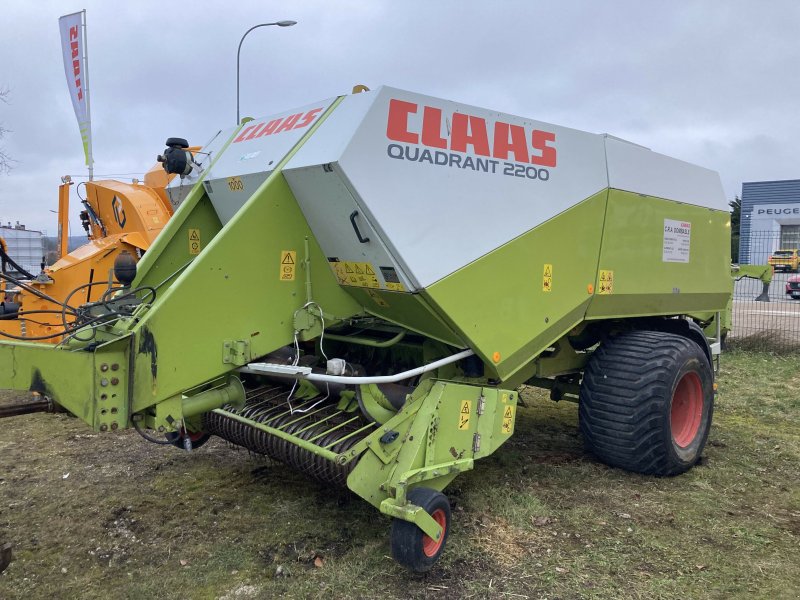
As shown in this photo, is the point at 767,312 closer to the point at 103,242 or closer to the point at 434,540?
the point at 103,242

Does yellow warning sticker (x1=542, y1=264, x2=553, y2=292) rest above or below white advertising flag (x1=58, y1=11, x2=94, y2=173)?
below

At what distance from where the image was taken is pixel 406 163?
3.20 m

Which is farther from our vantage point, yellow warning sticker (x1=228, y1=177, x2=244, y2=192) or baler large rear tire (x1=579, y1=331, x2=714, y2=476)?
baler large rear tire (x1=579, y1=331, x2=714, y2=476)

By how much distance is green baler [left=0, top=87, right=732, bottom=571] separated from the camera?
3.05 meters

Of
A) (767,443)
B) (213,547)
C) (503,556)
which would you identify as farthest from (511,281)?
(767,443)

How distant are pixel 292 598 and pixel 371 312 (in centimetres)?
155

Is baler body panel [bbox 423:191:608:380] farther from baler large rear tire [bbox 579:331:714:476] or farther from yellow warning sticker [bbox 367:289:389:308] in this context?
baler large rear tire [bbox 579:331:714:476]

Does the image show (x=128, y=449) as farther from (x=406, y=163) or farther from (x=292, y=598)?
(x=406, y=163)

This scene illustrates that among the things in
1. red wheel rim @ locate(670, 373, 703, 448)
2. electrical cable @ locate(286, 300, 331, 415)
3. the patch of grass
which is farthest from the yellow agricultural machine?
red wheel rim @ locate(670, 373, 703, 448)

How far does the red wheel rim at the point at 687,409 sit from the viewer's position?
190 inches

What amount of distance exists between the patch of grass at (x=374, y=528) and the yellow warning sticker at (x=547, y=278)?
1.38 m

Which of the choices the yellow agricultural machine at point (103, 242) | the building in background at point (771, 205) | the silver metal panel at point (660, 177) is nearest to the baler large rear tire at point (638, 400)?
the silver metal panel at point (660, 177)

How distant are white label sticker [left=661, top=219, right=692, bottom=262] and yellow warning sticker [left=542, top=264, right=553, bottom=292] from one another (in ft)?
4.11

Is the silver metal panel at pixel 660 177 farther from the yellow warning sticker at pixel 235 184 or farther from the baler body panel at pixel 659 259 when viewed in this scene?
the yellow warning sticker at pixel 235 184
